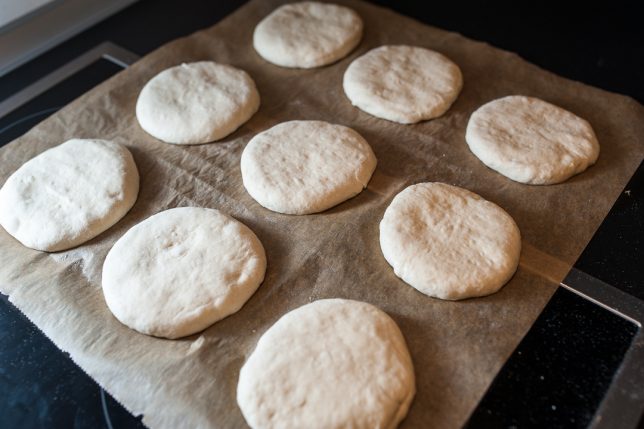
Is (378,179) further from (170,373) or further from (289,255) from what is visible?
(170,373)

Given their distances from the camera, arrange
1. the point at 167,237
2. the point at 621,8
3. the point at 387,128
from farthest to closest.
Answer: the point at 621,8 → the point at 387,128 → the point at 167,237

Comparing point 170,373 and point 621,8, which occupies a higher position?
point 621,8

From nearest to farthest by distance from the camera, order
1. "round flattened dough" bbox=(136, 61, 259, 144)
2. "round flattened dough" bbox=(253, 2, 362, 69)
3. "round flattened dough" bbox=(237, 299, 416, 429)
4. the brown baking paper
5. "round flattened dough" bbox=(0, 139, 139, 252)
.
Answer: "round flattened dough" bbox=(237, 299, 416, 429) < the brown baking paper < "round flattened dough" bbox=(0, 139, 139, 252) < "round flattened dough" bbox=(136, 61, 259, 144) < "round flattened dough" bbox=(253, 2, 362, 69)

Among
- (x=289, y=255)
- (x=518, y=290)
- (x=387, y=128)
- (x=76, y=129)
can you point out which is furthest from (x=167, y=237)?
(x=518, y=290)

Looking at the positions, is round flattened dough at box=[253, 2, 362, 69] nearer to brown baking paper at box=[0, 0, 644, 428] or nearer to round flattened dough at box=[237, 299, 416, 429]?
brown baking paper at box=[0, 0, 644, 428]

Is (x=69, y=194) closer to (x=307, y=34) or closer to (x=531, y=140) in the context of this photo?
(x=307, y=34)

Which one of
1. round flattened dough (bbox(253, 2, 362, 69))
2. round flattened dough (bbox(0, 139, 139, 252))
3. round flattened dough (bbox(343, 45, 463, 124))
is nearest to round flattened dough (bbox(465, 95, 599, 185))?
round flattened dough (bbox(343, 45, 463, 124))
